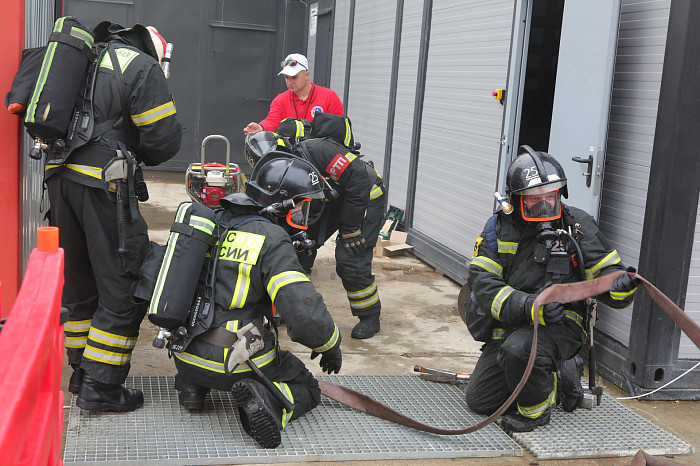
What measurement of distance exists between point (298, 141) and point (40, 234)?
13.5ft

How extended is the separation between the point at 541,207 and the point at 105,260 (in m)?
2.24

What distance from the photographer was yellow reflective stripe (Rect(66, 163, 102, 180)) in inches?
155

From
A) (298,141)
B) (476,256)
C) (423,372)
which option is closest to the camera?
(476,256)

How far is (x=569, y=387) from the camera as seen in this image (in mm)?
4340

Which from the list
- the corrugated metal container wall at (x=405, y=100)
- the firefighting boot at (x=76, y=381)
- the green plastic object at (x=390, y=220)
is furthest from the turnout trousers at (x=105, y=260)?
the corrugated metal container wall at (x=405, y=100)

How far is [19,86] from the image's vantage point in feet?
12.7

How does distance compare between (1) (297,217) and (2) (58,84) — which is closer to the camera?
(2) (58,84)

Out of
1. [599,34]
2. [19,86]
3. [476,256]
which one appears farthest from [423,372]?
[19,86]

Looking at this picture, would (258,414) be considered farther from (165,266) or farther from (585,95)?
(585,95)

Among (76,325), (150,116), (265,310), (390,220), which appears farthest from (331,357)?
(390,220)

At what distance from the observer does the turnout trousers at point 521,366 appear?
13.1 feet

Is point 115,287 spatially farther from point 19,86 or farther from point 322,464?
point 322,464

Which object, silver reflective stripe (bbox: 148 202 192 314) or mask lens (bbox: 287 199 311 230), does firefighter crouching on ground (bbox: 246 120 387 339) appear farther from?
silver reflective stripe (bbox: 148 202 192 314)

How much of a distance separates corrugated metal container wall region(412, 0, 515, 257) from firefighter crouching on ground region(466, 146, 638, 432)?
2.71 m
